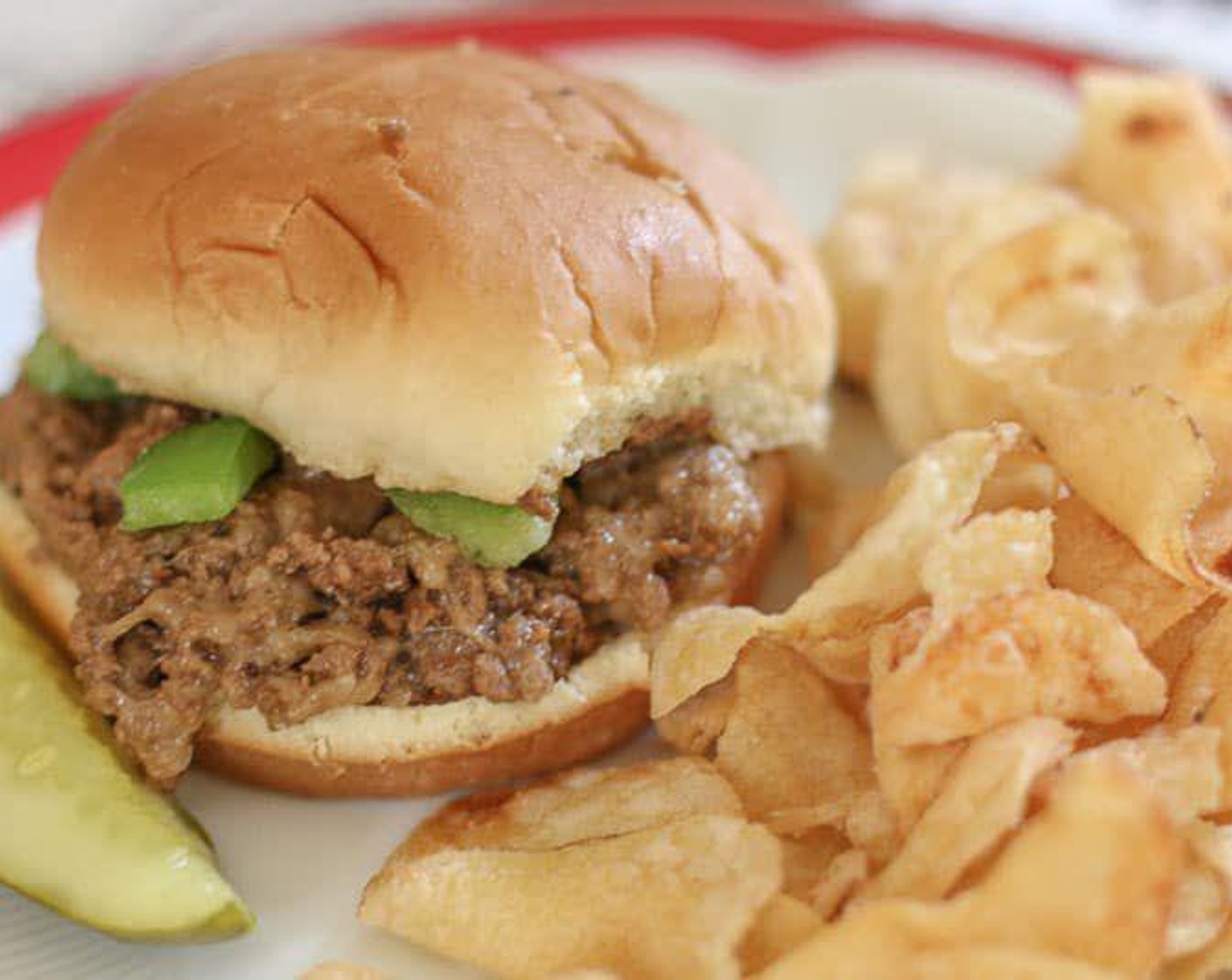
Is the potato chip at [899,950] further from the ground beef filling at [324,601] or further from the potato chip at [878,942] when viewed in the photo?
Result: the ground beef filling at [324,601]

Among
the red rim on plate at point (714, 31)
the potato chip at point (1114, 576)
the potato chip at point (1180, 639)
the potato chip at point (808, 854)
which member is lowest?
the potato chip at point (808, 854)

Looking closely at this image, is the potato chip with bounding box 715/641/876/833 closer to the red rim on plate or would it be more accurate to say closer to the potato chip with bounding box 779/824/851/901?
the potato chip with bounding box 779/824/851/901

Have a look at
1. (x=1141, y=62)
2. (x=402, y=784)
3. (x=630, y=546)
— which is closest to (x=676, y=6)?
(x=1141, y=62)

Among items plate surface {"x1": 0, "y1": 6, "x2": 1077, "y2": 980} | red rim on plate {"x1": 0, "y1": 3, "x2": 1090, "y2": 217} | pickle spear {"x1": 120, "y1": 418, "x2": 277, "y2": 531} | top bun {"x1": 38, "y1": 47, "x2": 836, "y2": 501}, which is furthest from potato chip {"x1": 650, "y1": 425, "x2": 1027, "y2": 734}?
red rim on plate {"x1": 0, "y1": 3, "x2": 1090, "y2": 217}

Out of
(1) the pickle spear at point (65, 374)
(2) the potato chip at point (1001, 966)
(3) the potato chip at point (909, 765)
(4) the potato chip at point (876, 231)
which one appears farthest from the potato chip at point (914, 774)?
(1) the pickle spear at point (65, 374)

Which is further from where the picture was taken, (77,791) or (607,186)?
(607,186)

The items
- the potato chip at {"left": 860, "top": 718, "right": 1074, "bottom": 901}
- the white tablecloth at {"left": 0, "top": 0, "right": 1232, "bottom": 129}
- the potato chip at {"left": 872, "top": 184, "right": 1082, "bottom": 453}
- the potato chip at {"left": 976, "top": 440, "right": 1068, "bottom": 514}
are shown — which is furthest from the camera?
the white tablecloth at {"left": 0, "top": 0, "right": 1232, "bottom": 129}

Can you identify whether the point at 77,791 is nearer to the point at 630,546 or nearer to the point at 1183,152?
the point at 630,546
